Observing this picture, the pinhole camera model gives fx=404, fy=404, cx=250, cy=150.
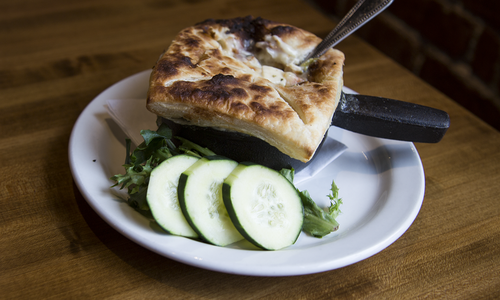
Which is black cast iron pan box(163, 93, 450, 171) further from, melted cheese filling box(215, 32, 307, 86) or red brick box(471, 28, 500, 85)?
red brick box(471, 28, 500, 85)

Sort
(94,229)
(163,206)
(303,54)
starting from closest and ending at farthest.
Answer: (163,206), (94,229), (303,54)

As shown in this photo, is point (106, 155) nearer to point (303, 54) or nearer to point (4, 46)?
point (303, 54)

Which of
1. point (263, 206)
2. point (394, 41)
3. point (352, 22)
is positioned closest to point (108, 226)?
point (263, 206)

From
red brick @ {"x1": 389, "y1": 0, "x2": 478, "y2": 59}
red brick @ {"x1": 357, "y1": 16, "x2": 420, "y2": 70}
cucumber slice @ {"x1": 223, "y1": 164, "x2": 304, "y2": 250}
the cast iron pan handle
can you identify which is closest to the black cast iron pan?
the cast iron pan handle

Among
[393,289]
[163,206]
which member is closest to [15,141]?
[163,206]

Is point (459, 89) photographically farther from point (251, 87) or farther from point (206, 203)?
point (206, 203)

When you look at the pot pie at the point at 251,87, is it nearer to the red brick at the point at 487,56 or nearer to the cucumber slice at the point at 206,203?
the cucumber slice at the point at 206,203
